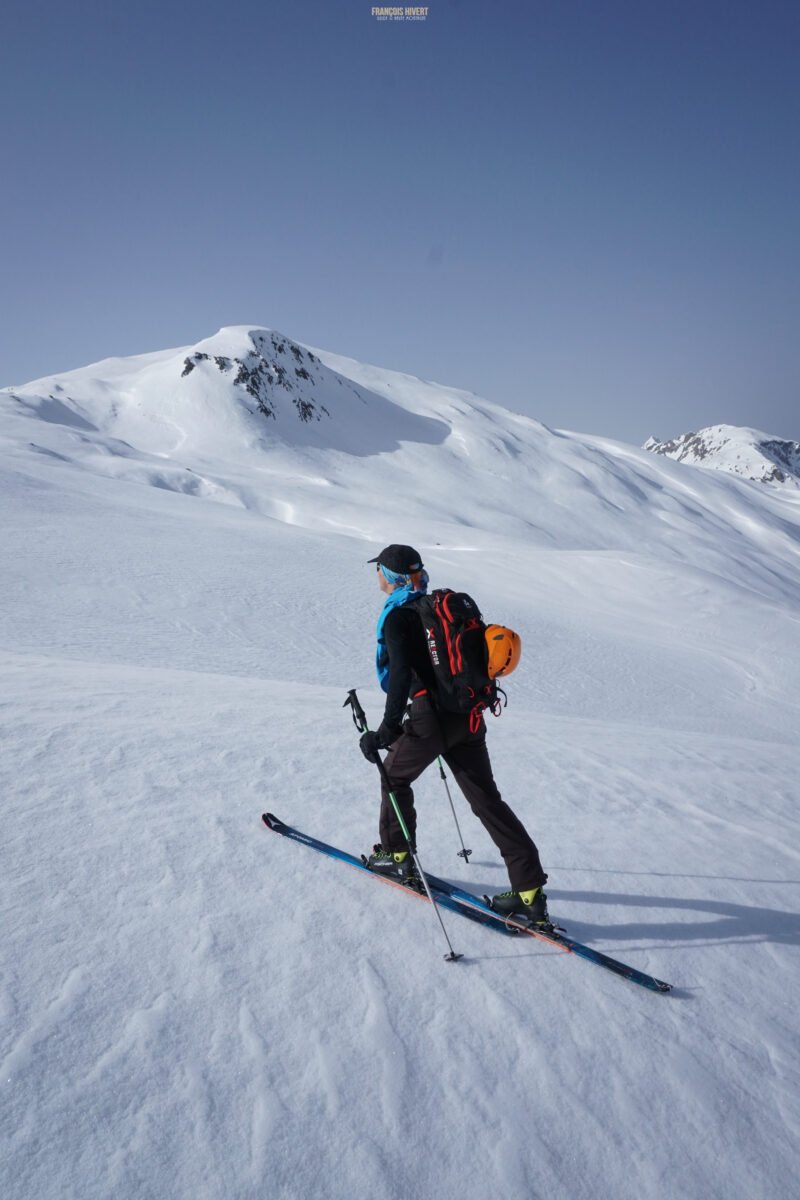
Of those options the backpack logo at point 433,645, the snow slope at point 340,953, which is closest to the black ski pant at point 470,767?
the backpack logo at point 433,645

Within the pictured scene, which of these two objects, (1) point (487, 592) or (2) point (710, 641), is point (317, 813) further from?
(2) point (710, 641)

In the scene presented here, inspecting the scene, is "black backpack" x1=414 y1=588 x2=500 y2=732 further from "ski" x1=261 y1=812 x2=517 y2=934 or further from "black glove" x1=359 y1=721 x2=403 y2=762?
"ski" x1=261 y1=812 x2=517 y2=934

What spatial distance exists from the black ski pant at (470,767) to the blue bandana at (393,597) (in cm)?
30

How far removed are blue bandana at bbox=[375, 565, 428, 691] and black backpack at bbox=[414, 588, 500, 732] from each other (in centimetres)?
14

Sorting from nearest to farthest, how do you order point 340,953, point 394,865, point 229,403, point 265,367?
1. point 340,953
2. point 394,865
3. point 229,403
4. point 265,367

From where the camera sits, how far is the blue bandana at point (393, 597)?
12.5 feet

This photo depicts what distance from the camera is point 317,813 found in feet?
17.1

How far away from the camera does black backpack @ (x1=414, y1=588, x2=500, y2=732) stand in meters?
3.59

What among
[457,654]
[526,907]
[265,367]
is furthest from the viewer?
[265,367]

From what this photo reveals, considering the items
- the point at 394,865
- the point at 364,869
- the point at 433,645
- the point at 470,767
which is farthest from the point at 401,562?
the point at 364,869

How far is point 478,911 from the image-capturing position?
395 centimetres

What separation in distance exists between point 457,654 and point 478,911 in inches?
65.6

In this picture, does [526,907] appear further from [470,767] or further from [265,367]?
[265,367]

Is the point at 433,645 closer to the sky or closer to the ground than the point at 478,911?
closer to the sky
